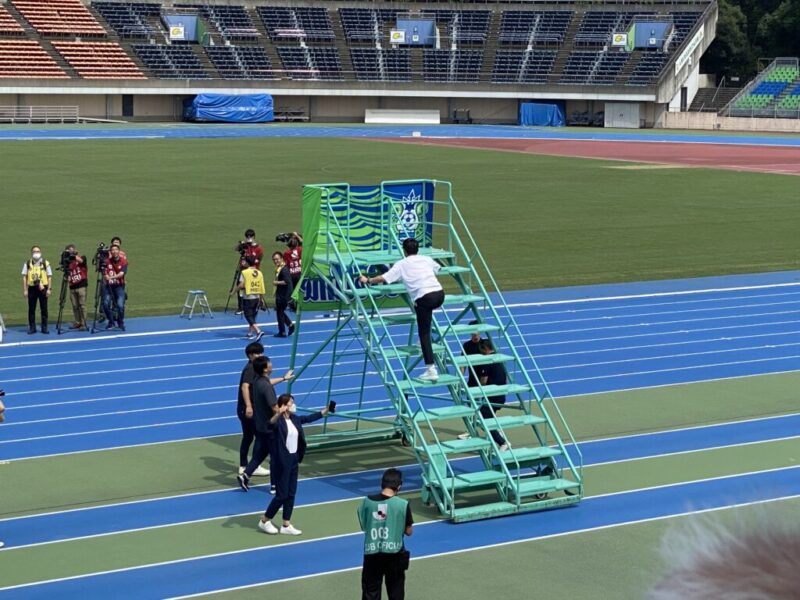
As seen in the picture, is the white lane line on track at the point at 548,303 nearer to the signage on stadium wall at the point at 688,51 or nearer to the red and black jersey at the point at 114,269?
the red and black jersey at the point at 114,269

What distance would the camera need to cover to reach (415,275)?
46.5 ft

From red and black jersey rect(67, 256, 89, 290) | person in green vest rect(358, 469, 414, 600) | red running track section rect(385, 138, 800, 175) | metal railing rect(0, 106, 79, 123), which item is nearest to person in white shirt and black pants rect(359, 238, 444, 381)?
person in green vest rect(358, 469, 414, 600)

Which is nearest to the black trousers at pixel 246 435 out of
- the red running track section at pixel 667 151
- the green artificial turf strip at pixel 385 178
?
the green artificial turf strip at pixel 385 178

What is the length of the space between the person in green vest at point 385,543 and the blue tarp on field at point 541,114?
84.2 metres

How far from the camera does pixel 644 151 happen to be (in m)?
65.3

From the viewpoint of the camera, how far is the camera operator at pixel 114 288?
23062 millimetres

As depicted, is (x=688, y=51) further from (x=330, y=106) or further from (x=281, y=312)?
(x=281, y=312)

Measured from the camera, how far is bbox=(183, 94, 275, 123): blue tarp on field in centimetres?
8738

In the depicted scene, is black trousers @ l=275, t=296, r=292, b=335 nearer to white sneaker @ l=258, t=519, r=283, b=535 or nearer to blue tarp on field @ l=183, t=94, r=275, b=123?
white sneaker @ l=258, t=519, r=283, b=535

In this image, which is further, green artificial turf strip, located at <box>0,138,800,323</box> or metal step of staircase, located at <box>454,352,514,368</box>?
green artificial turf strip, located at <box>0,138,800,323</box>

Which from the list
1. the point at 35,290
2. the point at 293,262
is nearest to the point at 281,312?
the point at 293,262

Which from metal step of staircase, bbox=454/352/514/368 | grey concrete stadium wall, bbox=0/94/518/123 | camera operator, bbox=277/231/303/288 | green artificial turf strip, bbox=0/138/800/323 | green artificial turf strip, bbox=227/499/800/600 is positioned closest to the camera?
green artificial turf strip, bbox=227/499/800/600

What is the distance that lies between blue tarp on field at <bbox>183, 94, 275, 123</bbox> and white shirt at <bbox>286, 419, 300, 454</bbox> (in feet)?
254

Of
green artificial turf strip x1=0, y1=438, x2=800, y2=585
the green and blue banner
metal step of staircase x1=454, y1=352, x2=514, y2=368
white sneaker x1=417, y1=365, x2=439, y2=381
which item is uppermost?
the green and blue banner
